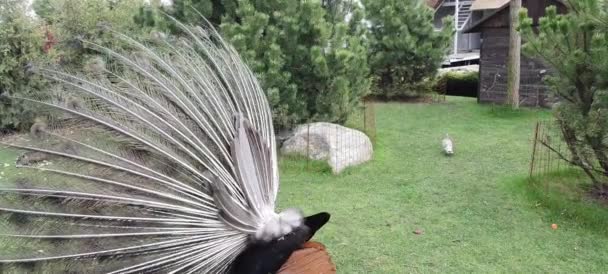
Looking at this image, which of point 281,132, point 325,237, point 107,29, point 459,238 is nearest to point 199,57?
point 107,29

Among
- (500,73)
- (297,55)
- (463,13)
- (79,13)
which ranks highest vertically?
(463,13)

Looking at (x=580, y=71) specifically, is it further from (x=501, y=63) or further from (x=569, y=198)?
(x=501, y=63)

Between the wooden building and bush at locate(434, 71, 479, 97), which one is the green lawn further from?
bush at locate(434, 71, 479, 97)

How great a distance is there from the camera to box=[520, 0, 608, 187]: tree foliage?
17.6 feet

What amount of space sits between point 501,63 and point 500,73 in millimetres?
274

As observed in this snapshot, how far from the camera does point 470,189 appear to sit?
692cm

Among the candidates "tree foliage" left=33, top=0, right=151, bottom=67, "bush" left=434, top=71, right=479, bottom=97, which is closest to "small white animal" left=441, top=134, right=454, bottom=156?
"tree foliage" left=33, top=0, right=151, bottom=67

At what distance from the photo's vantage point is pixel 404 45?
1573 cm

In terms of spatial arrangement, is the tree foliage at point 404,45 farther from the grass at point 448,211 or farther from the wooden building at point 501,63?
the grass at point 448,211

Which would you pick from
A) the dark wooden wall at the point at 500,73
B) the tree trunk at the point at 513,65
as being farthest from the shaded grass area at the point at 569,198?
the dark wooden wall at the point at 500,73

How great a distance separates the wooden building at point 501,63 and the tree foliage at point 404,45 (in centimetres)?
156

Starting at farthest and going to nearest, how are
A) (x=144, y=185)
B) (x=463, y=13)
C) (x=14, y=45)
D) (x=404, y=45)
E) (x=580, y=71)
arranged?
(x=463, y=13) < (x=404, y=45) < (x=14, y=45) < (x=580, y=71) < (x=144, y=185)

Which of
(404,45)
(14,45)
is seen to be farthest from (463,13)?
(14,45)

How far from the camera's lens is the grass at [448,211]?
482 cm
